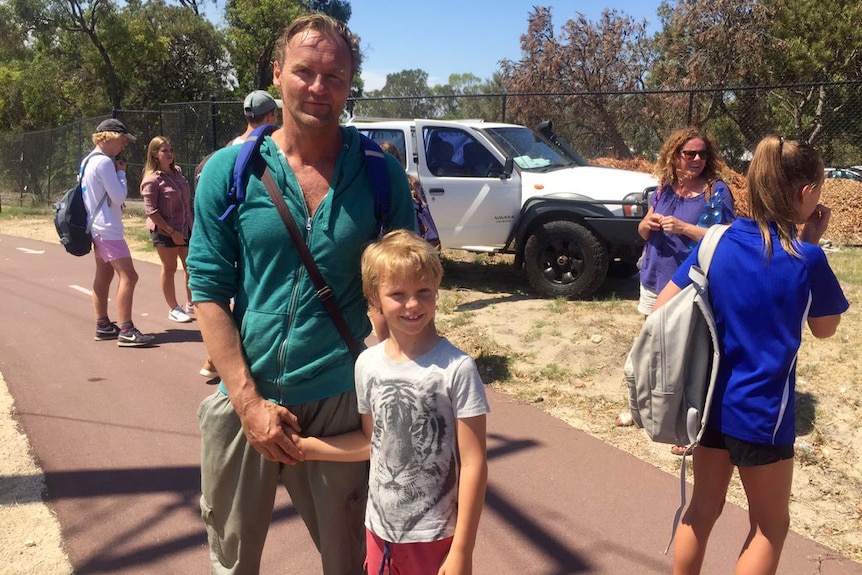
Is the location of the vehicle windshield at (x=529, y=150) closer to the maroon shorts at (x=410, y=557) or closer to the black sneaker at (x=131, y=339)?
the black sneaker at (x=131, y=339)

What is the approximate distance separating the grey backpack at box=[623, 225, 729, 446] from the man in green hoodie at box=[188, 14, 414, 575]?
1049 millimetres

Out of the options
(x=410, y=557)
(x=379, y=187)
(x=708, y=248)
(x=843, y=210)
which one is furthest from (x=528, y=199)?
(x=843, y=210)

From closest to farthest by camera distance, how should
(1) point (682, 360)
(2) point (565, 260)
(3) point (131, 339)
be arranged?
(1) point (682, 360), (3) point (131, 339), (2) point (565, 260)

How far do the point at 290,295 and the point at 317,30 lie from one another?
751 millimetres

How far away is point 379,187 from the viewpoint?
213cm

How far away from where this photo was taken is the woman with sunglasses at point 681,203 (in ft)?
14.2

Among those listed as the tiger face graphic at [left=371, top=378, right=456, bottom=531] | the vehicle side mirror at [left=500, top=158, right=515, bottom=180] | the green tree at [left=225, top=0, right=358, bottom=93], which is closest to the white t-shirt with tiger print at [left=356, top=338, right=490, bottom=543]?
the tiger face graphic at [left=371, top=378, right=456, bottom=531]

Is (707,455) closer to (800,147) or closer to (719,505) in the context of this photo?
(719,505)

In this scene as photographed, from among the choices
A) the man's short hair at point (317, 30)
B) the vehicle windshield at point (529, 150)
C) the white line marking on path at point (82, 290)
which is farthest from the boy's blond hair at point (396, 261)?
the white line marking on path at point (82, 290)

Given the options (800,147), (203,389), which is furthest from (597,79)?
(800,147)

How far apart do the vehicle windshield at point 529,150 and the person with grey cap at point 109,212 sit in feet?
13.6

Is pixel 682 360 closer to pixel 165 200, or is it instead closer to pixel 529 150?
pixel 165 200

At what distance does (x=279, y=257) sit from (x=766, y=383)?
1675 millimetres

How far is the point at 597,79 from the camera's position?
25.5 meters
